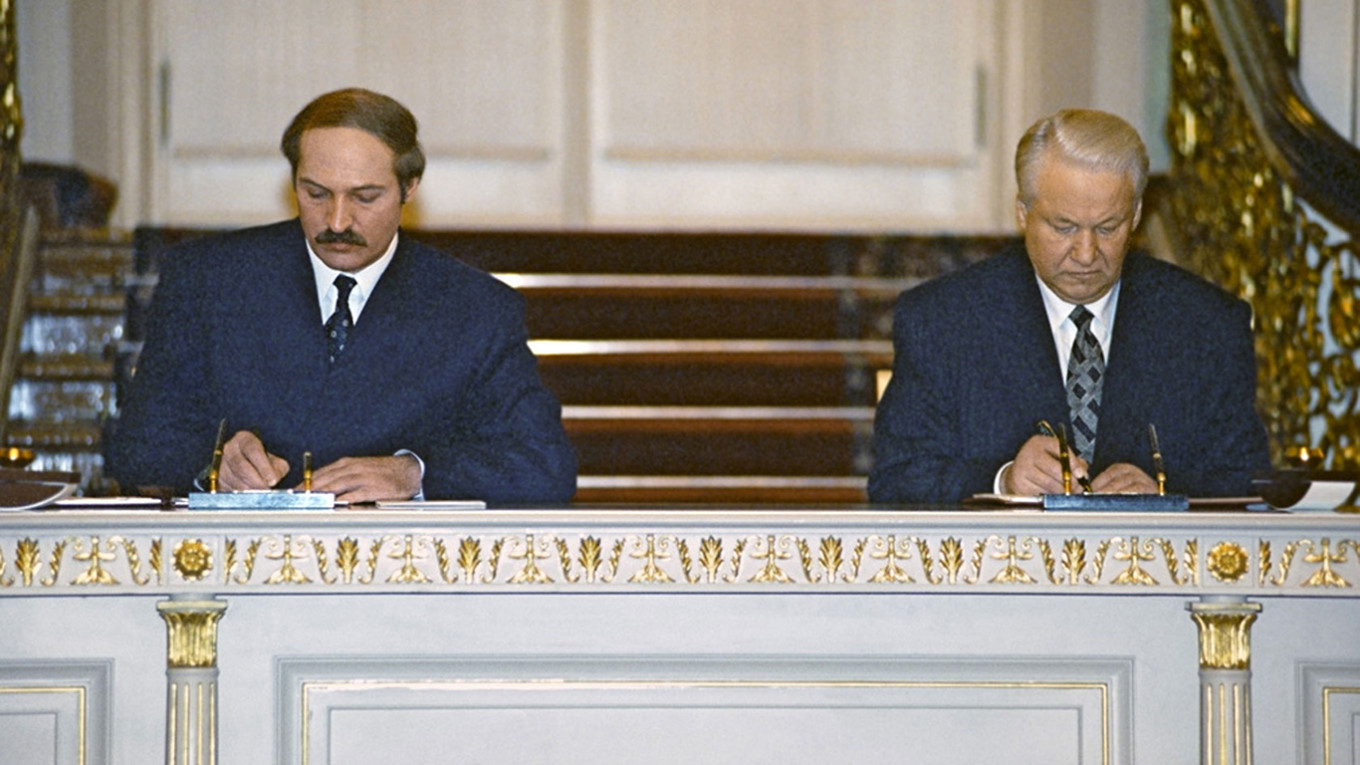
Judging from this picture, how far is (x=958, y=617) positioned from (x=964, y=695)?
101 mm

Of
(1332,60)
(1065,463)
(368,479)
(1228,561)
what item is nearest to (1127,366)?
(1065,463)

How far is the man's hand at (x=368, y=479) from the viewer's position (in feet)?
9.30

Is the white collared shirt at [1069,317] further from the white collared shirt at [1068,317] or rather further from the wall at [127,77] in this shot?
the wall at [127,77]

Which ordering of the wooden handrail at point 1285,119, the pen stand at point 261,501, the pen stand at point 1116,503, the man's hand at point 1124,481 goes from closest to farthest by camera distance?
the pen stand at point 261,501
the pen stand at point 1116,503
the man's hand at point 1124,481
the wooden handrail at point 1285,119

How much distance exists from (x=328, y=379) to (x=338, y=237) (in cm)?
24

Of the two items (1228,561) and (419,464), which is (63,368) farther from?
(1228,561)

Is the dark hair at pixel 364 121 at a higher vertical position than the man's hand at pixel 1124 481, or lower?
higher

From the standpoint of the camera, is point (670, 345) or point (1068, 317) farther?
point (670, 345)

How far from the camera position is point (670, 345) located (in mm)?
5680

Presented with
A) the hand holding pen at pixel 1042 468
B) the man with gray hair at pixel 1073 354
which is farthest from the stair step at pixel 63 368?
the hand holding pen at pixel 1042 468

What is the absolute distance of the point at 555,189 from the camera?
684 cm

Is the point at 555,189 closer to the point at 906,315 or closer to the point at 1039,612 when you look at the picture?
the point at 906,315

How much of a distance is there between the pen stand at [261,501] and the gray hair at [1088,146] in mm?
1349

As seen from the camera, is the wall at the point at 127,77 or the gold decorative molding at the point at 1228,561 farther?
the wall at the point at 127,77
